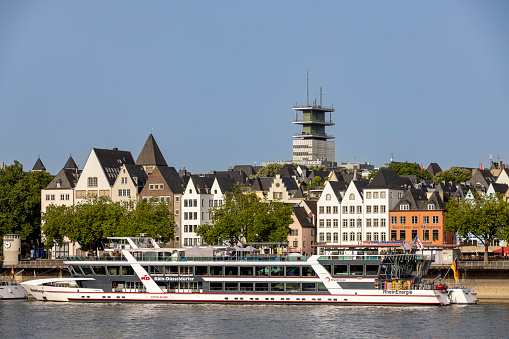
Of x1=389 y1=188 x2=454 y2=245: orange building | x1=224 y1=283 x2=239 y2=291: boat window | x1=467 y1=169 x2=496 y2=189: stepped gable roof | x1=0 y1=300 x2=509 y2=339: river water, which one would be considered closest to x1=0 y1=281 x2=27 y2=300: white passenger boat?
x1=0 y1=300 x2=509 y2=339: river water

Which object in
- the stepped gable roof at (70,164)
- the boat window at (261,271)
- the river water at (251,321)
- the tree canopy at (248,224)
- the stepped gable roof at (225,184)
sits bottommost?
the river water at (251,321)

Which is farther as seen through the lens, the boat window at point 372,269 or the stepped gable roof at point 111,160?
the stepped gable roof at point 111,160

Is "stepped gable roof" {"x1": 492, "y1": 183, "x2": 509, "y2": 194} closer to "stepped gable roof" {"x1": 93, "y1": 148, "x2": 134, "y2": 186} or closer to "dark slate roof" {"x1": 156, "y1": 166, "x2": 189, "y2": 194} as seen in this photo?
"dark slate roof" {"x1": 156, "y1": 166, "x2": 189, "y2": 194}

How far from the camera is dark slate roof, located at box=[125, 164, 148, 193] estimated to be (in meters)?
146

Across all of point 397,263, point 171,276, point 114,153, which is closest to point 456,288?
point 397,263

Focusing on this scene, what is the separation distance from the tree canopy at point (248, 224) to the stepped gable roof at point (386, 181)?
44.5 feet

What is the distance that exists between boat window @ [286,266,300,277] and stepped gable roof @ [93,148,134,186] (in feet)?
191

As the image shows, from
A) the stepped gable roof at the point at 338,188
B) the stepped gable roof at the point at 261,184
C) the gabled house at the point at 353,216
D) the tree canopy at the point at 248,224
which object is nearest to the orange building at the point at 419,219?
the gabled house at the point at 353,216

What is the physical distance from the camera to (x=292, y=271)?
93750 millimetres

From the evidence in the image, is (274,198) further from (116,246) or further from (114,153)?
(116,246)

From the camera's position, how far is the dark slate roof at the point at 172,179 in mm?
143125

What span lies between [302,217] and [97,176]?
30.7 metres

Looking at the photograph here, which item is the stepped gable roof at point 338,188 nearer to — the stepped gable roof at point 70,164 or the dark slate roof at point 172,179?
the dark slate roof at point 172,179

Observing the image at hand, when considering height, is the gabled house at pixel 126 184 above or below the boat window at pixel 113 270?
above
